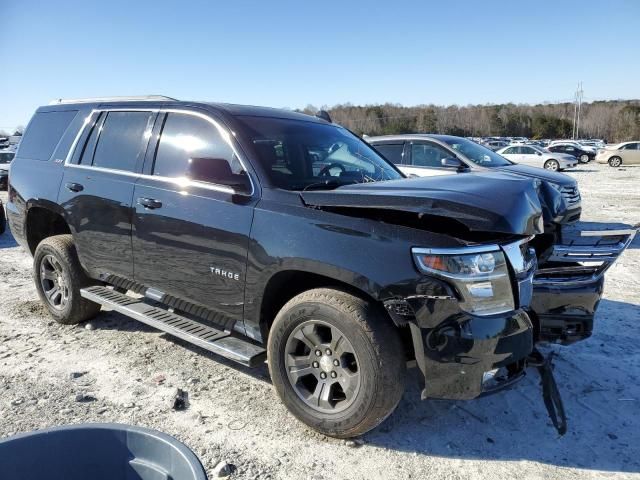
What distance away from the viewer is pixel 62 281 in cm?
491

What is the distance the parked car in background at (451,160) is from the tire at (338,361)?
6355mm

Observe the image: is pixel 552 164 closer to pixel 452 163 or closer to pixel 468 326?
pixel 452 163

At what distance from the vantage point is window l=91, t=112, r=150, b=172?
13.9 ft

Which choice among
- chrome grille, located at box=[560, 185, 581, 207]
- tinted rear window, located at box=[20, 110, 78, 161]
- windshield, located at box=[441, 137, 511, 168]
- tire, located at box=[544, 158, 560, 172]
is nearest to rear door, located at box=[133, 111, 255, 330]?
tinted rear window, located at box=[20, 110, 78, 161]

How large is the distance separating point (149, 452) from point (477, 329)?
70.3 inches

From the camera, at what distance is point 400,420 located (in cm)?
337

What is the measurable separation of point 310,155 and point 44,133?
3032mm

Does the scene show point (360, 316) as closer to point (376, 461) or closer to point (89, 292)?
point (376, 461)

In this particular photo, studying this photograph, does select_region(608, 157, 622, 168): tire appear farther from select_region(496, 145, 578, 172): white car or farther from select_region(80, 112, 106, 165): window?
select_region(80, 112, 106, 165): window

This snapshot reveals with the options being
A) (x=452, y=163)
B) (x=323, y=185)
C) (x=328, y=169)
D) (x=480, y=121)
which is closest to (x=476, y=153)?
(x=452, y=163)

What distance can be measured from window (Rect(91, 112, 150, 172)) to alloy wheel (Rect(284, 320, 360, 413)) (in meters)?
2.13

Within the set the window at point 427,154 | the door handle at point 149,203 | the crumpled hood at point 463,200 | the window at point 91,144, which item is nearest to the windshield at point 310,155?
the crumpled hood at point 463,200

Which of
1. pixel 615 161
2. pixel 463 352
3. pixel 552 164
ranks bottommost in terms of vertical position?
pixel 615 161

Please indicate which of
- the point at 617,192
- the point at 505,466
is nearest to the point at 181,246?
the point at 505,466
